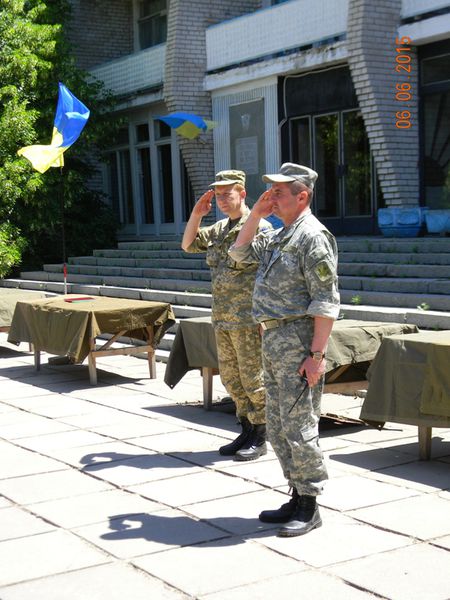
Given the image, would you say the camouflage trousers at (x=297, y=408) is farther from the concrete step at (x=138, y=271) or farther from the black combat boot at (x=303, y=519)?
the concrete step at (x=138, y=271)

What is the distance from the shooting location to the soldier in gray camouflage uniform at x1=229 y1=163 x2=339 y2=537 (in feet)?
16.2

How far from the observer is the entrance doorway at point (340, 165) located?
1727 cm

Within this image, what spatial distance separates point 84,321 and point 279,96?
968cm

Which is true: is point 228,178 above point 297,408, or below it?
above

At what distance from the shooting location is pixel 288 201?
5.12m

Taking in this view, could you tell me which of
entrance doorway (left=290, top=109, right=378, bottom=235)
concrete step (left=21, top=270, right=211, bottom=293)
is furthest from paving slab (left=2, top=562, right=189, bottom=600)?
entrance doorway (left=290, top=109, right=378, bottom=235)

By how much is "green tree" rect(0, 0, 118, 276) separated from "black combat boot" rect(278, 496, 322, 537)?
557 inches

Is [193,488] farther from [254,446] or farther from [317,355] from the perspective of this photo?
[317,355]

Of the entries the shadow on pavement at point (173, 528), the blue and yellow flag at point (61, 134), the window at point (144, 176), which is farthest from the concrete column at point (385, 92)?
the shadow on pavement at point (173, 528)

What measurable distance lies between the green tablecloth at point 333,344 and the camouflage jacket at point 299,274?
84.3 inches

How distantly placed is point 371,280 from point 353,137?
19.8 ft

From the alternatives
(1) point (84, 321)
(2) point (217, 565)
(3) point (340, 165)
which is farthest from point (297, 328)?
(3) point (340, 165)

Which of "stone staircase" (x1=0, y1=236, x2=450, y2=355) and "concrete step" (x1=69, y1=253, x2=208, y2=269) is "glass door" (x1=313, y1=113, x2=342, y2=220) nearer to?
"stone staircase" (x1=0, y1=236, x2=450, y2=355)
